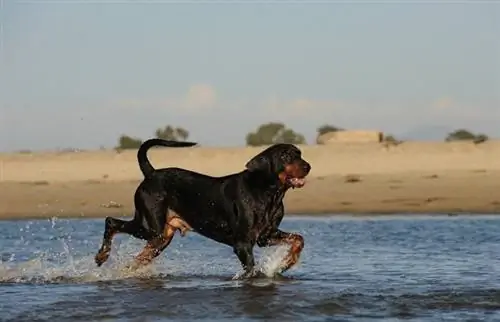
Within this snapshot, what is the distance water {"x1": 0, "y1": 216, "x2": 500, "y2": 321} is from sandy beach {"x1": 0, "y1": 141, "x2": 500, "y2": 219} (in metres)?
3.56

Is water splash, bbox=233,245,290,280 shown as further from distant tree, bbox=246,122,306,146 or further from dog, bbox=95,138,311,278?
distant tree, bbox=246,122,306,146

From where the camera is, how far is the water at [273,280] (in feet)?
25.6

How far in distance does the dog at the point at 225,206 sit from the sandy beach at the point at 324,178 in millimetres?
7912

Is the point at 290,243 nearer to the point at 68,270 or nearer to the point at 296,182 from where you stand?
the point at 296,182

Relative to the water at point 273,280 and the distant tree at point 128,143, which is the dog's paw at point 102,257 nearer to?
the water at point 273,280

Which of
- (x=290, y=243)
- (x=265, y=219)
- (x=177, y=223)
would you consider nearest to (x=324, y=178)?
(x=177, y=223)

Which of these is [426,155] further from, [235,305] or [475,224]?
[235,305]

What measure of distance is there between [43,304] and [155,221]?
2.14 m

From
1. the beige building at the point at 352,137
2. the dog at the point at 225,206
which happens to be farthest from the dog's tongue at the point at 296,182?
the beige building at the point at 352,137

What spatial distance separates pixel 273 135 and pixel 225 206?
21941 mm

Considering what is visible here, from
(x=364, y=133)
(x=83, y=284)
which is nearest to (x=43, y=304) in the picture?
(x=83, y=284)

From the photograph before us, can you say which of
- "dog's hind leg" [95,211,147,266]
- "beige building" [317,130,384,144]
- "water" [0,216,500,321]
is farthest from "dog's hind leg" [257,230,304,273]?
"beige building" [317,130,384,144]

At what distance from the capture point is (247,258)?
9.76 metres

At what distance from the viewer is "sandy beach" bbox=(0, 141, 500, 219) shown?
18.5 m
